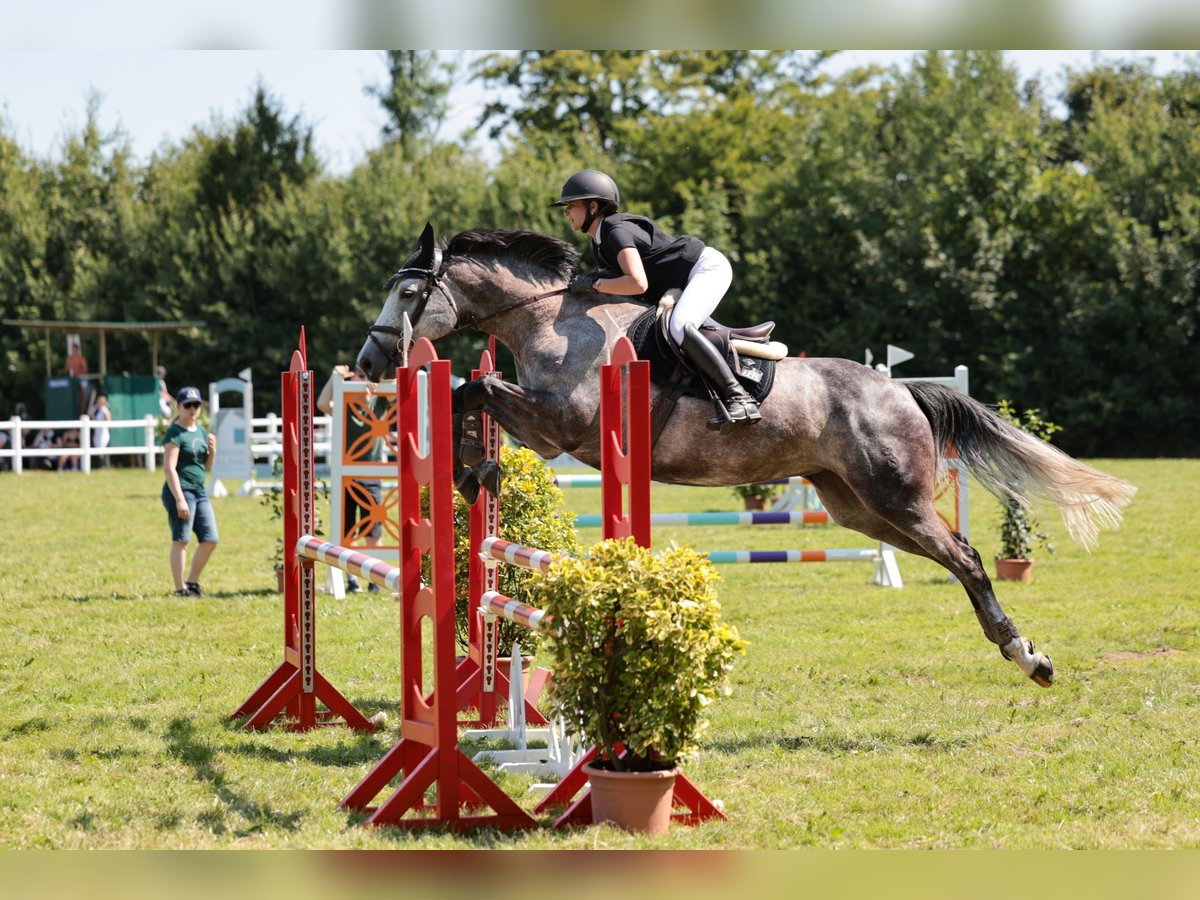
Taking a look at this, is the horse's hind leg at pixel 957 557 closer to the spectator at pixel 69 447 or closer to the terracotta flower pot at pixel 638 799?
the terracotta flower pot at pixel 638 799

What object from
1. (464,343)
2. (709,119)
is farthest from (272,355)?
(709,119)

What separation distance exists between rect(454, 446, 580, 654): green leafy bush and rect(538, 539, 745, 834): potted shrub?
6.72ft

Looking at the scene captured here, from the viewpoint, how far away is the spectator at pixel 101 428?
80.3ft

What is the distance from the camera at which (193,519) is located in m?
10.3

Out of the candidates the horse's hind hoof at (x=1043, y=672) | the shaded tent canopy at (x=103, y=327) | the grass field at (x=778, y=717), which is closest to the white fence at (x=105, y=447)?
the shaded tent canopy at (x=103, y=327)

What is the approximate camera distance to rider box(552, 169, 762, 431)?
18.0ft

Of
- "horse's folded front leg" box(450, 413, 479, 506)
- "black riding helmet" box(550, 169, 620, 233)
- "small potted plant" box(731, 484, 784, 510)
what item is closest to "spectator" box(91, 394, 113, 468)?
"small potted plant" box(731, 484, 784, 510)

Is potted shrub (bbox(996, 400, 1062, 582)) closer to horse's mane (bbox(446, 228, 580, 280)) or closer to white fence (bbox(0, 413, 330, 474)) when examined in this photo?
horse's mane (bbox(446, 228, 580, 280))

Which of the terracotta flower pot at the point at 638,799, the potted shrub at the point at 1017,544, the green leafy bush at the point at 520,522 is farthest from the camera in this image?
the potted shrub at the point at 1017,544

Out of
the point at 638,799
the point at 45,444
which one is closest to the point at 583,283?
the point at 638,799

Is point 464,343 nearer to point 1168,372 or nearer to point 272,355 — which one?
point 272,355

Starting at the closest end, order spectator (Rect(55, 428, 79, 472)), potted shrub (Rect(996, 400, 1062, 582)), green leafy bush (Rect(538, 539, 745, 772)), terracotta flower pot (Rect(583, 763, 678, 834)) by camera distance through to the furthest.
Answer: green leafy bush (Rect(538, 539, 745, 772)), terracotta flower pot (Rect(583, 763, 678, 834)), potted shrub (Rect(996, 400, 1062, 582)), spectator (Rect(55, 428, 79, 472))

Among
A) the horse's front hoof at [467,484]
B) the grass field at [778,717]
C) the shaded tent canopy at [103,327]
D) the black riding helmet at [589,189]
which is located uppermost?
the shaded tent canopy at [103,327]

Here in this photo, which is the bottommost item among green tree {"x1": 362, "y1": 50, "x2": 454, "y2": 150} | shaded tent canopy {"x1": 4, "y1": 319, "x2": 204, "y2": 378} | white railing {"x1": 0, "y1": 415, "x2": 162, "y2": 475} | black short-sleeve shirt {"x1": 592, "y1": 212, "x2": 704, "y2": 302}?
white railing {"x1": 0, "y1": 415, "x2": 162, "y2": 475}
